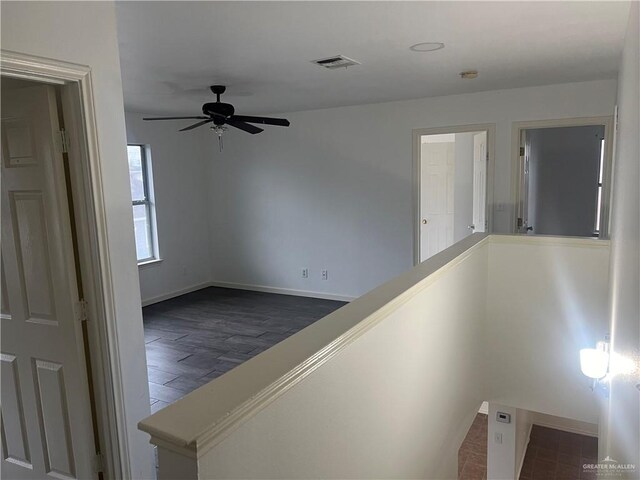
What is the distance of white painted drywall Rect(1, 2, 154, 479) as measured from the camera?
1.63m

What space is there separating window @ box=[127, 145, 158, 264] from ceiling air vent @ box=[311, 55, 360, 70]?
3488 mm

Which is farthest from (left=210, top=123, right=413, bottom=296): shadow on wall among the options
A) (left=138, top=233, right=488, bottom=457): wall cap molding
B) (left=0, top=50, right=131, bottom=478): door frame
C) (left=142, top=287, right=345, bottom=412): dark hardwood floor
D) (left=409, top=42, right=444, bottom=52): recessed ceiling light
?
(left=0, top=50, right=131, bottom=478): door frame

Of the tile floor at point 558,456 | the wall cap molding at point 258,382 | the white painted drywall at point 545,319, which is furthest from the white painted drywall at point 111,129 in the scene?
the tile floor at point 558,456

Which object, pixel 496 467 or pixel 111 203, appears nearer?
pixel 111 203

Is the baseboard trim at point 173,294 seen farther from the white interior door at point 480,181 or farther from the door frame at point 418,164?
the white interior door at point 480,181

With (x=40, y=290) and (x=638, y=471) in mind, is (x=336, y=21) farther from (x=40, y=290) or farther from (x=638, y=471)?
(x=638, y=471)

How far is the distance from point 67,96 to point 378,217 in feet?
13.8

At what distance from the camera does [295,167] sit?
6121 mm

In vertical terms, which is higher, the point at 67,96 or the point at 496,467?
the point at 67,96

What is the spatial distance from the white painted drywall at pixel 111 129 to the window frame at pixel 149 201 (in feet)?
13.5

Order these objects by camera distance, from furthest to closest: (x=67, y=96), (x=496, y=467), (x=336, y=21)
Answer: (x=496, y=467) → (x=336, y=21) → (x=67, y=96)

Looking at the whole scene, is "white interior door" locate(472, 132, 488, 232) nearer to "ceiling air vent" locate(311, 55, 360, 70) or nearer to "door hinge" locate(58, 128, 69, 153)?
"ceiling air vent" locate(311, 55, 360, 70)

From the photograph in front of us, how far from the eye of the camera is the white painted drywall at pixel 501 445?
17.3ft

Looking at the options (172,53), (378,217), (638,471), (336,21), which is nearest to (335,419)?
(638,471)
